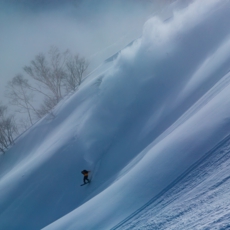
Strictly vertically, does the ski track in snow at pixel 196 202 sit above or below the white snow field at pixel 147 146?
below

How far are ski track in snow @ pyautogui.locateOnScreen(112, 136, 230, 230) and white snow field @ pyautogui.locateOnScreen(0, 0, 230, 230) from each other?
0.8 inches

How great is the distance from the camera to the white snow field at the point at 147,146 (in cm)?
457

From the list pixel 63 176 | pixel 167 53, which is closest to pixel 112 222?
pixel 63 176

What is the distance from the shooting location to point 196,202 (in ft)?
13.2

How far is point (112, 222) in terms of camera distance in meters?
5.17

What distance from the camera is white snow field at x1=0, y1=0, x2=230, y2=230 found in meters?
4.57

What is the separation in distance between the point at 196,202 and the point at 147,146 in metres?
4.90

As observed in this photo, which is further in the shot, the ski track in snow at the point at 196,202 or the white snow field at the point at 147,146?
the white snow field at the point at 147,146

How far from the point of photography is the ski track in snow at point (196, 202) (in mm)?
3533

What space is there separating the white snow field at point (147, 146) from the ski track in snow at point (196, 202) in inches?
0.8

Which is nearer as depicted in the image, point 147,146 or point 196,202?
point 196,202

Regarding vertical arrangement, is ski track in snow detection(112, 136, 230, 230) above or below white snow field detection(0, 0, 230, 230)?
below

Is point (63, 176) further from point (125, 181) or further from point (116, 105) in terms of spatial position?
point (125, 181)

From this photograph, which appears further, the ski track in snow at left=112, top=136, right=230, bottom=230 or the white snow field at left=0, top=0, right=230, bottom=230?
the white snow field at left=0, top=0, right=230, bottom=230
